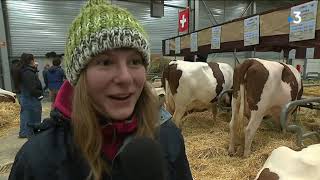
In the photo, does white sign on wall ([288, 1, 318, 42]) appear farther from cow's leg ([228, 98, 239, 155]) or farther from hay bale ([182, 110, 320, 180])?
hay bale ([182, 110, 320, 180])

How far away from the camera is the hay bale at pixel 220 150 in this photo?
2.83 m

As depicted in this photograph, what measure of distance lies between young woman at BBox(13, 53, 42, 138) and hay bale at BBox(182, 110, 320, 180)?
2230 mm

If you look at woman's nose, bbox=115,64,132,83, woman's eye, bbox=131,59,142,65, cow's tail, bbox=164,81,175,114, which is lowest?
cow's tail, bbox=164,81,175,114

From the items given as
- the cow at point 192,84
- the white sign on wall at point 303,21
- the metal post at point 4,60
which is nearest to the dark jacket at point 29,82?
the cow at point 192,84

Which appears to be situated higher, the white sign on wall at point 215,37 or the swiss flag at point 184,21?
the swiss flag at point 184,21

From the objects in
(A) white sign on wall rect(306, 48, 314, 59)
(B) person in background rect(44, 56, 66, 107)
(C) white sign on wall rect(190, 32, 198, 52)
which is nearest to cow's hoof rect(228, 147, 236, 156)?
(C) white sign on wall rect(190, 32, 198, 52)

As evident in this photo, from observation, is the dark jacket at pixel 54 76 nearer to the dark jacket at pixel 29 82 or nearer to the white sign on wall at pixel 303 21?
the dark jacket at pixel 29 82

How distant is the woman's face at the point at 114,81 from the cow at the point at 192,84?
139 inches

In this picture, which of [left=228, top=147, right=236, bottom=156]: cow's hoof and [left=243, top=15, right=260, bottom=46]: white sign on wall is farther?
[left=243, top=15, right=260, bottom=46]: white sign on wall

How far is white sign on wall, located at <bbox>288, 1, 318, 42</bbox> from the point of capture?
9.25ft

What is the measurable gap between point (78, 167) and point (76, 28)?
1.37 feet

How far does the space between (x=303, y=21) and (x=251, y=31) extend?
883mm

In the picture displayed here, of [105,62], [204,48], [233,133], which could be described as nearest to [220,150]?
[233,133]

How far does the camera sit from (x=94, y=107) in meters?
0.92
